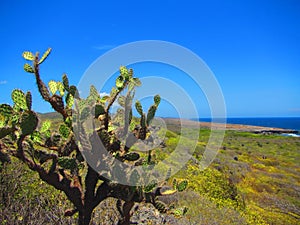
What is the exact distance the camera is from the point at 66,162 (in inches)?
103

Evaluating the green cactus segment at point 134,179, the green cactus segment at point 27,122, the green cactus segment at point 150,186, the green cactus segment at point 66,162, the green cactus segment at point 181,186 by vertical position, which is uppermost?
the green cactus segment at point 27,122

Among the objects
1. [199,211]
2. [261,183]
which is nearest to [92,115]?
[199,211]

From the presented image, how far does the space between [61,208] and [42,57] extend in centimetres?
316

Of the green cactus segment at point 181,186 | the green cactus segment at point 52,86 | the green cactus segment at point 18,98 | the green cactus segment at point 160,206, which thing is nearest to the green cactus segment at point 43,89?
the green cactus segment at point 18,98

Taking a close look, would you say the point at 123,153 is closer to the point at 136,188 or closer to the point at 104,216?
the point at 136,188

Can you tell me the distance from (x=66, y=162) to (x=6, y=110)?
2.61 ft

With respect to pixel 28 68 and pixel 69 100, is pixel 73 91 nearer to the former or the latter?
pixel 69 100

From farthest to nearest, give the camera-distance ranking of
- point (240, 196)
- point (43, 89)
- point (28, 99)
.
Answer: point (240, 196) < point (43, 89) < point (28, 99)

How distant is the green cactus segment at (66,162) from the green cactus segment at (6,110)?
2.22 ft

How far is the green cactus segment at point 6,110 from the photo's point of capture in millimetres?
2688

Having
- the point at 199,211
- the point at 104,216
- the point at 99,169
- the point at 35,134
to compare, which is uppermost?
the point at 35,134

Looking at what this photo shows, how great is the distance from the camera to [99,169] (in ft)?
9.04

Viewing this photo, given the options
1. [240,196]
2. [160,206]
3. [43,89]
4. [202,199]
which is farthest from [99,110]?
[240,196]

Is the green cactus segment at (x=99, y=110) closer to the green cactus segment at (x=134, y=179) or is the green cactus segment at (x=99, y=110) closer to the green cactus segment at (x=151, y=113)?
the green cactus segment at (x=151, y=113)
